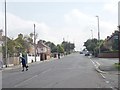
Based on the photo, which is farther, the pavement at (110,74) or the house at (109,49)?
the house at (109,49)

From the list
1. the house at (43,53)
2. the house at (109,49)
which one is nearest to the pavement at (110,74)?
the house at (43,53)

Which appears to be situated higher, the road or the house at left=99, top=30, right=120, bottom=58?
the house at left=99, top=30, right=120, bottom=58

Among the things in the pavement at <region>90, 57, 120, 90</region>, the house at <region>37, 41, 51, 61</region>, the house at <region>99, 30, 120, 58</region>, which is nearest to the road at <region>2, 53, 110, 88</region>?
the pavement at <region>90, 57, 120, 90</region>

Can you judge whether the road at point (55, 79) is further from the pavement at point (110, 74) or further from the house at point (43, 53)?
the house at point (43, 53)

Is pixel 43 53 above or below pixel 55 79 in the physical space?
above

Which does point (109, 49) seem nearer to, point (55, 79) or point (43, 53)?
point (43, 53)

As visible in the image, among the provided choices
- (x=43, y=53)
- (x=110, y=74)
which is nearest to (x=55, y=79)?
(x=110, y=74)

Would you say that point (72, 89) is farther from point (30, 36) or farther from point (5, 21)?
point (30, 36)

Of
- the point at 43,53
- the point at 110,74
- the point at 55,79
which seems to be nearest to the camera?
the point at 55,79

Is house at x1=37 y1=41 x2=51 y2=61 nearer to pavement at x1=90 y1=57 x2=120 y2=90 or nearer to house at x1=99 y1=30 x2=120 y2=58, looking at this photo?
house at x1=99 y1=30 x2=120 y2=58

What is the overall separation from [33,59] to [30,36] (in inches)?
1142

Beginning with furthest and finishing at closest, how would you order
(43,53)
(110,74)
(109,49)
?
(109,49) → (43,53) → (110,74)

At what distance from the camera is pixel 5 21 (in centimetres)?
4734

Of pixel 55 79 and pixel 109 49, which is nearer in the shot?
pixel 55 79
